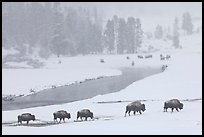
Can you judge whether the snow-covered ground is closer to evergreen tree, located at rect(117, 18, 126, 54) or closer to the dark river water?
the dark river water

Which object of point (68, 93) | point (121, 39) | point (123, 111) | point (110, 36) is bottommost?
point (123, 111)

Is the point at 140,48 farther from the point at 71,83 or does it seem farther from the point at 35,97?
the point at 35,97

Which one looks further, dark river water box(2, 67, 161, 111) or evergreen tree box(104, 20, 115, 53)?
evergreen tree box(104, 20, 115, 53)

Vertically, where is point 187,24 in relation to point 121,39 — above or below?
above

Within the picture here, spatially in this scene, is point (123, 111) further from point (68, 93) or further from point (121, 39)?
point (121, 39)

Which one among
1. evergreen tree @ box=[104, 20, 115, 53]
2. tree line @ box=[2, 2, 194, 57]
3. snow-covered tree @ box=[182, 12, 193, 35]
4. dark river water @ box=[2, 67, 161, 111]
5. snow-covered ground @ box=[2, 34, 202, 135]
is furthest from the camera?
snow-covered tree @ box=[182, 12, 193, 35]

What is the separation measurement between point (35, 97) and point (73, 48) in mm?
69612

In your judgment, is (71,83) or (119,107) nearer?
(119,107)

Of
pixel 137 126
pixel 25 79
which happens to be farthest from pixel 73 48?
pixel 137 126

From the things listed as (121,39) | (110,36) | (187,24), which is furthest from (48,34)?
(187,24)

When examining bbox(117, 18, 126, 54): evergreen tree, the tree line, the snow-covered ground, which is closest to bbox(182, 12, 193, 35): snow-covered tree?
the tree line

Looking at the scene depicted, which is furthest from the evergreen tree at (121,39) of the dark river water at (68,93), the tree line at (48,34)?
the dark river water at (68,93)

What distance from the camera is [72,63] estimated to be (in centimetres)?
9075

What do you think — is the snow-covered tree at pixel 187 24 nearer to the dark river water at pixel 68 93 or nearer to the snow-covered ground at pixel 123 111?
the snow-covered ground at pixel 123 111
